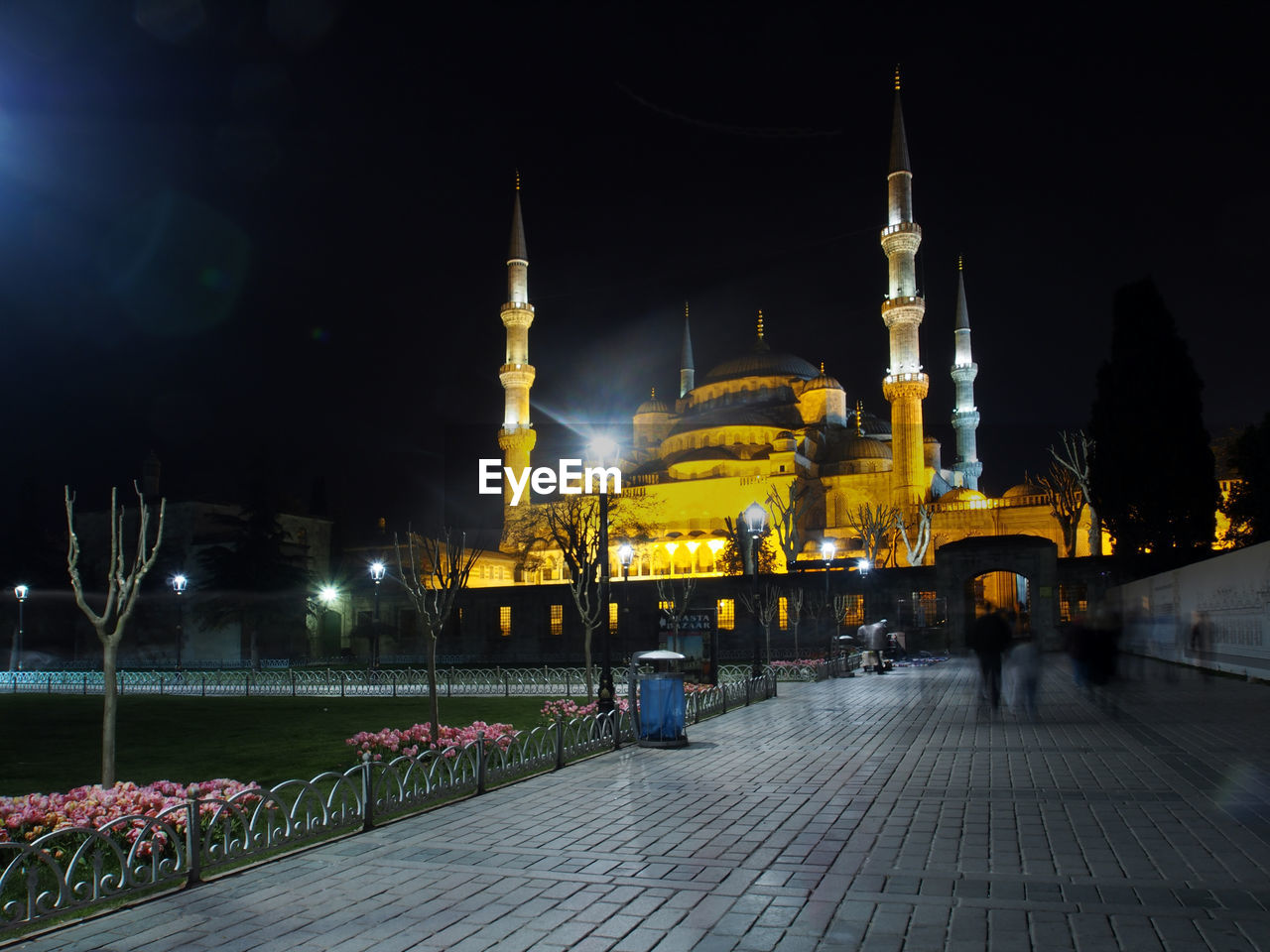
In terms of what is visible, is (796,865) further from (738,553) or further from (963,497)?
(963,497)

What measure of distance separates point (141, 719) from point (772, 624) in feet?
83.1

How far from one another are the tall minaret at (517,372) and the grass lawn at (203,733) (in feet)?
113

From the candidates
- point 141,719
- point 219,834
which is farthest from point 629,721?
point 141,719

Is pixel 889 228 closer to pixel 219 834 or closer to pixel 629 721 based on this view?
pixel 629 721

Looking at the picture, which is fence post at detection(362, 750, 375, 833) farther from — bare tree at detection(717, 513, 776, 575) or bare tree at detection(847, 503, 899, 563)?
bare tree at detection(717, 513, 776, 575)

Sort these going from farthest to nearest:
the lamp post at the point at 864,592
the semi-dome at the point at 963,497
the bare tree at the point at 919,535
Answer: the semi-dome at the point at 963,497 < the bare tree at the point at 919,535 < the lamp post at the point at 864,592

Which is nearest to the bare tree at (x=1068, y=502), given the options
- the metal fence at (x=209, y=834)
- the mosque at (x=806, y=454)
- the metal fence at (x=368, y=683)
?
the mosque at (x=806, y=454)

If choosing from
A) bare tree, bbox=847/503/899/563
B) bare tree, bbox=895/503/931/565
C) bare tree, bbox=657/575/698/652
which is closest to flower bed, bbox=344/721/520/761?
bare tree, bbox=657/575/698/652

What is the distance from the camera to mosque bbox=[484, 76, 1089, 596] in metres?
49.9

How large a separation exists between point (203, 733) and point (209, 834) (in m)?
10.0

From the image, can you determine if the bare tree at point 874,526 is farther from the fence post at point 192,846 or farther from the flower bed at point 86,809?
the fence post at point 192,846

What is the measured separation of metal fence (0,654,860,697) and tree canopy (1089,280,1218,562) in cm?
980

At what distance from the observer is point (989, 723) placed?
12.3 metres

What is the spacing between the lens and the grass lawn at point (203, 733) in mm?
10656
